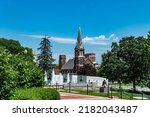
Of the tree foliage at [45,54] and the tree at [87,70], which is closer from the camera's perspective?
the tree foliage at [45,54]

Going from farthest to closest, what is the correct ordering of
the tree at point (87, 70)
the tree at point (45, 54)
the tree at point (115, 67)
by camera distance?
the tree at point (87, 70), the tree at point (45, 54), the tree at point (115, 67)

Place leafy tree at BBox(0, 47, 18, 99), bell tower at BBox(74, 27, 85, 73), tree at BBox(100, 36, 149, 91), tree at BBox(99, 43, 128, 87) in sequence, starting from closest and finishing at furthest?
leafy tree at BBox(0, 47, 18, 99), tree at BBox(100, 36, 149, 91), tree at BBox(99, 43, 128, 87), bell tower at BBox(74, 27, 85, 73)

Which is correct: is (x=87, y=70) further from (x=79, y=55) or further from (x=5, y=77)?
(x=5, y=77)

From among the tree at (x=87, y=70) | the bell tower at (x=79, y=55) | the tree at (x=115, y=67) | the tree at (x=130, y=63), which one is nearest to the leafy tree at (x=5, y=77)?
the tree at (x=130, y=63)

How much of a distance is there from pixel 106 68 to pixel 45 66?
74.9ft

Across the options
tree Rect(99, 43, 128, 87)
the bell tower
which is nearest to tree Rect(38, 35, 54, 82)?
tree Rect(99, 43, 128, 87)

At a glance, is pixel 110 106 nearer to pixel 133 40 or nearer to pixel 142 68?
pixel 142 68

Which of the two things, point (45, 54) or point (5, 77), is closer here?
point (5, 77)

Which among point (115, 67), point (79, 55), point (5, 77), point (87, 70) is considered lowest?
point (5, 77)

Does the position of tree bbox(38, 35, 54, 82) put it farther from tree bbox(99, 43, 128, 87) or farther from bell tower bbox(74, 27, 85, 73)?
bell tower bbox(74, 27, 85, 73)

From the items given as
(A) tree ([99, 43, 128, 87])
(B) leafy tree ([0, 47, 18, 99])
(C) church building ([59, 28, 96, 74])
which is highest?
(C) church building ([59, 28, 96, 74])

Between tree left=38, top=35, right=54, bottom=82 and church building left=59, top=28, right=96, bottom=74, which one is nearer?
tree left=38, top=35, right=54, bottom=82

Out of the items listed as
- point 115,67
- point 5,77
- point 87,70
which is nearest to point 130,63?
point 115,67

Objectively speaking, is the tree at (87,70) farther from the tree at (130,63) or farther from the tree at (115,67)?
the tree at (130,63)
